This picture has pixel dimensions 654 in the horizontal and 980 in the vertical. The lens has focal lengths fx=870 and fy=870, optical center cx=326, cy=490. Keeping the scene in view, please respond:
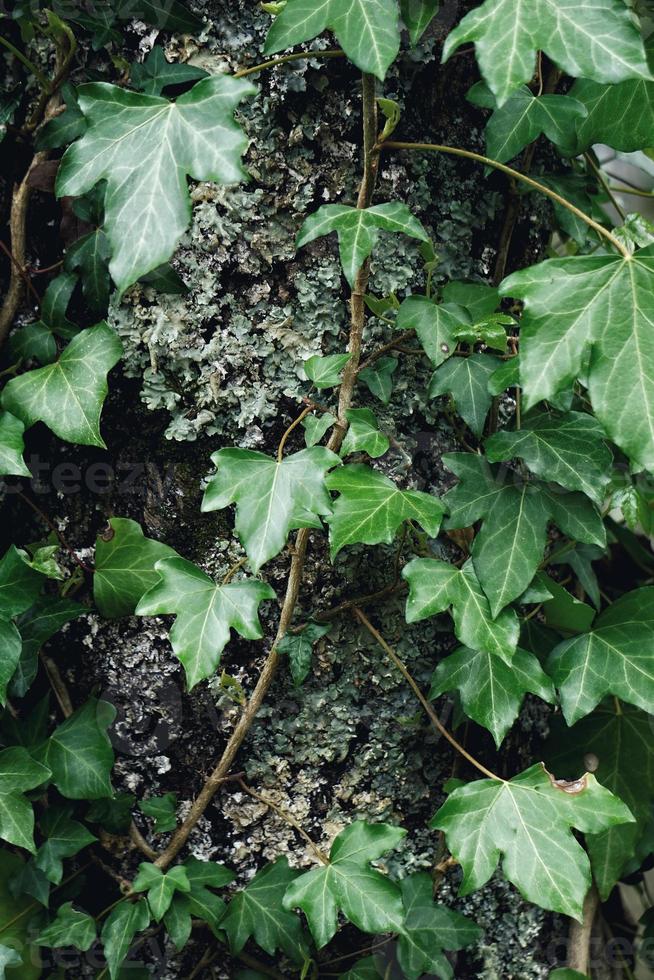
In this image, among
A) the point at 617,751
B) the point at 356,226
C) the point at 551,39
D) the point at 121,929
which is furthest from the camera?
the point at 617,751

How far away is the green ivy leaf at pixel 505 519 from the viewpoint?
0.90 meters

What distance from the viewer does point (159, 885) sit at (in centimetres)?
95

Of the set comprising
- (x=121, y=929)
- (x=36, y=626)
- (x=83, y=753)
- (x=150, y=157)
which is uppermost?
(x=150, y=157)

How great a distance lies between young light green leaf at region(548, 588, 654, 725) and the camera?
94cm

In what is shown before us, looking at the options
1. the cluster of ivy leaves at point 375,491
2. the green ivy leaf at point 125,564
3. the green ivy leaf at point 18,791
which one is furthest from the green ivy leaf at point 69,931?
the green ivy leaf at point 125,564

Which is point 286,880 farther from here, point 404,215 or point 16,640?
point 404,215

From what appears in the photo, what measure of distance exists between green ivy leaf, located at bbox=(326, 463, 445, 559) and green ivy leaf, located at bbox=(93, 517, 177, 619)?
0.73 feet

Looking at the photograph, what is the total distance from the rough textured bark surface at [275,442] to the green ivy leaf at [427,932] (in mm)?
39

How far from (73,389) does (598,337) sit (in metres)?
0.54

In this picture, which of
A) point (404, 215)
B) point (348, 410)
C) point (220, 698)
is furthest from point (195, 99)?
point (220, 698)

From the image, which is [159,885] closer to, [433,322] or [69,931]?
[69,931]

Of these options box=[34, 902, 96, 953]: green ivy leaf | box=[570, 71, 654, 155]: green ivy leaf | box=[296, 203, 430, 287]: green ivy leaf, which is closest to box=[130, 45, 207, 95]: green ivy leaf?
box=[296, 203, 430, 287]: green ivy leaf

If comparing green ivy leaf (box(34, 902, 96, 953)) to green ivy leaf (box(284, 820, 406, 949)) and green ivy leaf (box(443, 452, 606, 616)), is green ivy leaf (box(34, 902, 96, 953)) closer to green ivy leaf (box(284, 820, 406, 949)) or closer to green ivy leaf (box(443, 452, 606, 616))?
green ivy leaf (box(284, 820, 406, 949))

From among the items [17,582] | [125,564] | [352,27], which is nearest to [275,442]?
[125,564]
